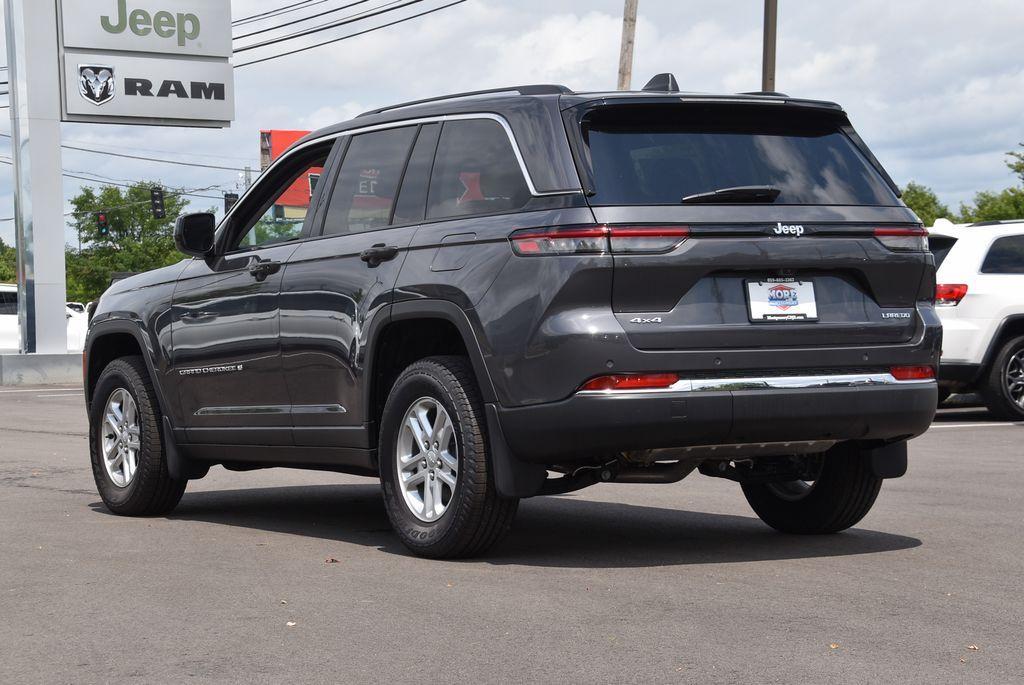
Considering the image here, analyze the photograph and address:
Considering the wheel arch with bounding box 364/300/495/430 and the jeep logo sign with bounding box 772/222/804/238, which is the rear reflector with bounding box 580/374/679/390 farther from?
the jeep logo sign with bounding box 772/222/804/238

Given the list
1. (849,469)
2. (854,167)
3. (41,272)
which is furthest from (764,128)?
(41,272)

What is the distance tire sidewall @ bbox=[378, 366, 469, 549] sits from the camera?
6.32m

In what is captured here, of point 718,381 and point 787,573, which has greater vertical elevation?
point 718,381

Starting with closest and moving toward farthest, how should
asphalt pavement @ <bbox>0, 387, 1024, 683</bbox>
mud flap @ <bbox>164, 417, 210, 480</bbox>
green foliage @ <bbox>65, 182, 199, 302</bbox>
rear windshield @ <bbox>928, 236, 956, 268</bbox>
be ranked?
asphalt pavement @ <bbox>0, 387, 1024, 683</bbox>
mud flap @ <bbox>164, 417, 210, 480</bbox>
rear windshield @ <bbox>928, 236, 956, 268</bbox>
green foliage @ <bbox>65, 182, 199, 302</bbox>

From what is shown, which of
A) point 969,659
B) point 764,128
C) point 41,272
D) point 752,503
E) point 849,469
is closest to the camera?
point 969,659

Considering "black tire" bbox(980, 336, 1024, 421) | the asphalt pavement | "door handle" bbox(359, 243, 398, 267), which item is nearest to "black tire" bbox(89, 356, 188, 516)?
the asphalt pavement

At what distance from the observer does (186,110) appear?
3322 centimetres

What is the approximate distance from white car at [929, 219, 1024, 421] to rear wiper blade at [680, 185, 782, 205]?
923cm

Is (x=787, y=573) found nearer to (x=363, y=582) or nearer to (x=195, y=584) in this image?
(x=363, y=582)

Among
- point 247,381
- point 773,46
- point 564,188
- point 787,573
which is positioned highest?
point 773,46

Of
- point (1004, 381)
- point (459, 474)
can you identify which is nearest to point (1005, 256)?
point (1004, 381)

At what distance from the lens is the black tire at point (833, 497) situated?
711 centimetres

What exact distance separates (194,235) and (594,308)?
113 inches

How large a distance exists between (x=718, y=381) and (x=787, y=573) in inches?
32.4
